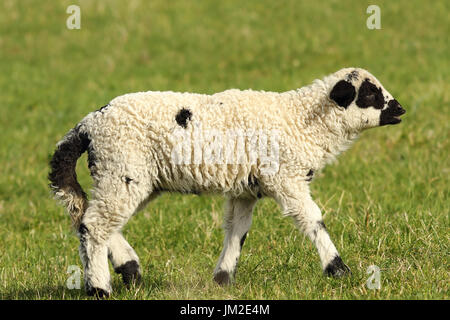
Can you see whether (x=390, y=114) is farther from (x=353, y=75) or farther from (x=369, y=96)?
(x=353, y=75)

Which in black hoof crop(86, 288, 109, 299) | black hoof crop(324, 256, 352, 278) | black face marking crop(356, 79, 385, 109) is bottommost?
black hoof crop(86, 288, 109, 299)

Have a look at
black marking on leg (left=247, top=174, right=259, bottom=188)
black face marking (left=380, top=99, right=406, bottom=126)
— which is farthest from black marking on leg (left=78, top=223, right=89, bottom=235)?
black face marking (left=380, top=99, right=406, bottom=126)

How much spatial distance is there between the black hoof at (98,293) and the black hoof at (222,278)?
2.89ft

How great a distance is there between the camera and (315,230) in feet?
16.9

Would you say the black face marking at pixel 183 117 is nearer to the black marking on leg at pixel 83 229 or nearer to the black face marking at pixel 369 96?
the black marking on leg at pixel 83 229

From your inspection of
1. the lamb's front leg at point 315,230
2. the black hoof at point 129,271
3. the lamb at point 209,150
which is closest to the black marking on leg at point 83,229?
the lamb at point 209,150

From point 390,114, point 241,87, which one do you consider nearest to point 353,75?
point 390,114

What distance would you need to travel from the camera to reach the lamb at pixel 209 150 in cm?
516

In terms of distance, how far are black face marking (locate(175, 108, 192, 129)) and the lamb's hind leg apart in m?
0.84

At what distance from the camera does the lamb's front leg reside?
5156mm

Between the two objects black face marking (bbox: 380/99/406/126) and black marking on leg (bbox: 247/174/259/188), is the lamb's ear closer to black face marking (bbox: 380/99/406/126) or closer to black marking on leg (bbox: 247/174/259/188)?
black face marking (bbox: 380/99/406/126)
